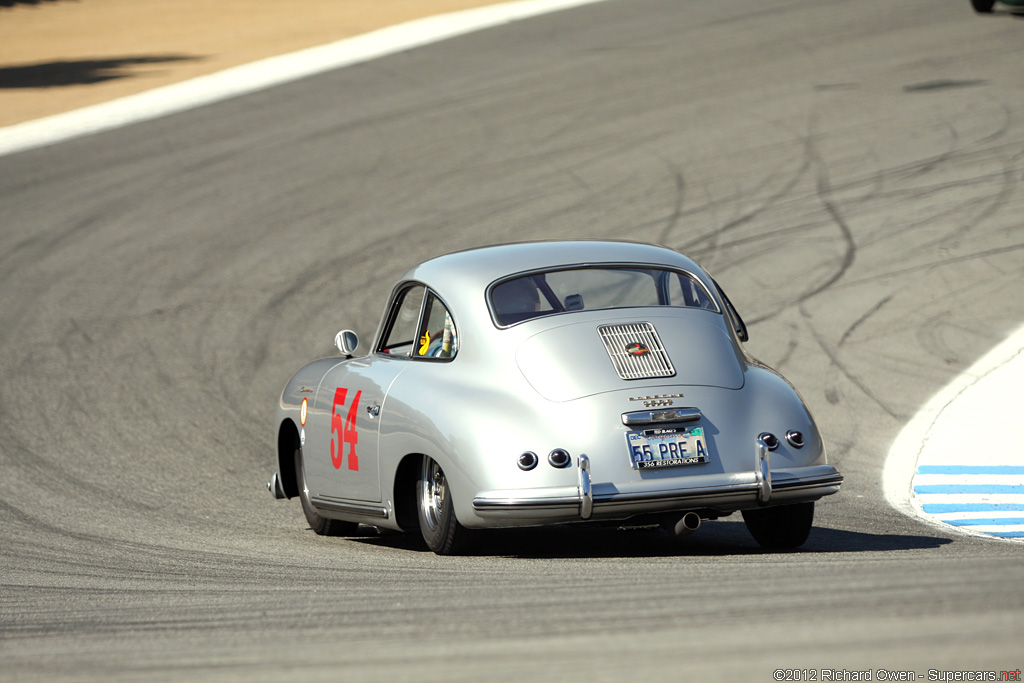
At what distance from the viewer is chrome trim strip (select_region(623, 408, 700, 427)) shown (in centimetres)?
611

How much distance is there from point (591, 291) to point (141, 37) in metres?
25.7

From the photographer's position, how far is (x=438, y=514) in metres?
6.64

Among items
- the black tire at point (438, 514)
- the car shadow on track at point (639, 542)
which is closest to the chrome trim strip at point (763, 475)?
the car shadow on track at point (639, 542)

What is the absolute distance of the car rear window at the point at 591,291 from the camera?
6777mm

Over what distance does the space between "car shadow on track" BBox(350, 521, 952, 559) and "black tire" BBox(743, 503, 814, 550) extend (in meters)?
0.07

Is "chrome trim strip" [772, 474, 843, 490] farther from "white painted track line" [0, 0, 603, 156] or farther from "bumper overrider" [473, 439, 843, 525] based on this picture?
"white painted track line" [0, 0, 603, 156]

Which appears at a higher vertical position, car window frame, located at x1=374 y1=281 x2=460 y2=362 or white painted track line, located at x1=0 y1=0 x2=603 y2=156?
white painted track line, located at x1=0 y1=0 x2=603 y2=156

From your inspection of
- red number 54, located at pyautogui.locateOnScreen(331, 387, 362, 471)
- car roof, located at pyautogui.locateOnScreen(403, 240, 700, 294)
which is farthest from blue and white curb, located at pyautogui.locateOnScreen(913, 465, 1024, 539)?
red number 54, located at pyautogui.locateOnScreen(331, 387, 362, 471)

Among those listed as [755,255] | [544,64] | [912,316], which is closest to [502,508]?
[912,316]

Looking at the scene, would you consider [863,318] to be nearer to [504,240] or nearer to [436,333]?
[504,240]

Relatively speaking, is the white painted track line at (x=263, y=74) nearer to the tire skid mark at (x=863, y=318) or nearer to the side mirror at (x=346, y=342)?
the tire skid mark at (x=863, y=318)

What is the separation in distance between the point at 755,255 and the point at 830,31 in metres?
11.3

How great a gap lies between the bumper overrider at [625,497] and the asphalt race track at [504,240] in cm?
28

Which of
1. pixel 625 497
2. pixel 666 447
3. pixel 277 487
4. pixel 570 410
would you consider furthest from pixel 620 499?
pixel 277 487
